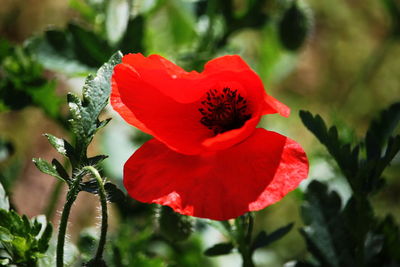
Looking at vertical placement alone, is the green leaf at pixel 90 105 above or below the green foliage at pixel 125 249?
above

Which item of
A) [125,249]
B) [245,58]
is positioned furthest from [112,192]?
[245,58]

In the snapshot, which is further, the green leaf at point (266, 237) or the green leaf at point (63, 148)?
the green leaf at point (266, 237)

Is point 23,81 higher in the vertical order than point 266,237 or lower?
higher

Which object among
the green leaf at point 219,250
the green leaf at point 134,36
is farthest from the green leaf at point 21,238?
the green leaf at point 134,36

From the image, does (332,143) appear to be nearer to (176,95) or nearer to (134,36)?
(176,95)

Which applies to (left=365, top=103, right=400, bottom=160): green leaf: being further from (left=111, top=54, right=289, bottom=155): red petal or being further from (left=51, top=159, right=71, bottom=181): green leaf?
(left=51, top=159, right=71, bottom=181): green leaf

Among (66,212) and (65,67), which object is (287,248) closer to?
(65,67)

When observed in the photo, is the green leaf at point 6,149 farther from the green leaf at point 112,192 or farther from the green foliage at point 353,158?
the green foliage at point 353,158
